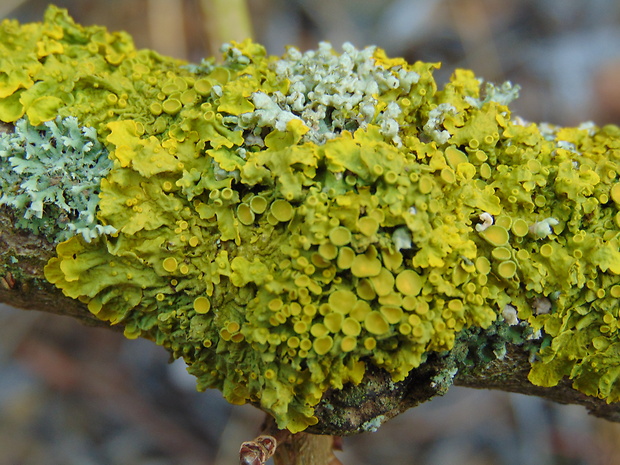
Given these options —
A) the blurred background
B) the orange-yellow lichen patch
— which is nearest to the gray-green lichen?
the orange-yellow lichen patch

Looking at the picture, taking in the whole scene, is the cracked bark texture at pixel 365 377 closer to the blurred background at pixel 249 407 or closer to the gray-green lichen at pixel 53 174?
the gray-green lichen at pixel 53 174

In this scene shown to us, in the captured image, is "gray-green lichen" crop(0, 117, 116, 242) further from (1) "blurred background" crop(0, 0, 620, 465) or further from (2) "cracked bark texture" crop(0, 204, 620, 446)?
(1) "blurred background" crop(0, 0, 620, 465)

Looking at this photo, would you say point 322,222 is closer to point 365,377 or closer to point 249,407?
point 365,377

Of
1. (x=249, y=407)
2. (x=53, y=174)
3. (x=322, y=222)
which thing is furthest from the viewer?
(x=249, y=407)

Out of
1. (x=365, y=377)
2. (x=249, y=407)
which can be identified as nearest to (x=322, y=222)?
(x=365, y=377)

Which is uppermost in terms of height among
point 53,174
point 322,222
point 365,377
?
point 53,174

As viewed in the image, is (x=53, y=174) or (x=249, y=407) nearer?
(x=53, y=174)
